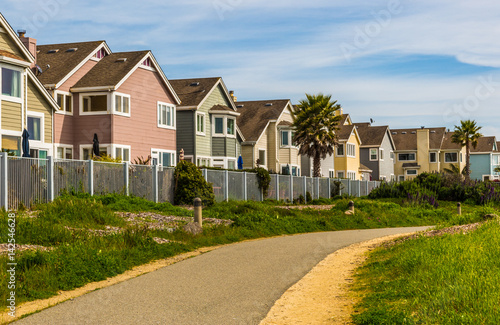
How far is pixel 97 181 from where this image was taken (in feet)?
77.5

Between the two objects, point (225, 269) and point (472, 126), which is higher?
point (472, 126)

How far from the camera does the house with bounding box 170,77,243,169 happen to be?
147ft

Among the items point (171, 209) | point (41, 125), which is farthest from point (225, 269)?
point (41, 125)

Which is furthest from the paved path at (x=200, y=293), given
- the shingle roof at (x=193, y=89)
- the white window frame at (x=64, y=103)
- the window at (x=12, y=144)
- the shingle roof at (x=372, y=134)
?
the shingle roof at (x=372, y=134)

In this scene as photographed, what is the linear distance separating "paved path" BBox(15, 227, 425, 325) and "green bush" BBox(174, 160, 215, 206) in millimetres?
12189

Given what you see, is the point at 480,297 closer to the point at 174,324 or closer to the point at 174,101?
the point at 174,324

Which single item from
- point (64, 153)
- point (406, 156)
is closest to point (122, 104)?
point (64, 153)

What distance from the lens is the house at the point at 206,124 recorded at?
44694 mm

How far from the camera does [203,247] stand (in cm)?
1705

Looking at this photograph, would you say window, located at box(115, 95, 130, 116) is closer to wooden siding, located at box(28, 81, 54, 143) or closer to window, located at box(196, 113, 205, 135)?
wooden siding, located at box(28, 81, 54, 143)

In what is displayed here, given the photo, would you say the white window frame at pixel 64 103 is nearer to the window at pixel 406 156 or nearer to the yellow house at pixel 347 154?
the yellow house at pixel 347 154

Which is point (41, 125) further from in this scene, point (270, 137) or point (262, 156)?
point (270, 137)

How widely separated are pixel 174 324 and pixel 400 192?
33009 mm

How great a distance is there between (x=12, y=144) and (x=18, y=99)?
214cm
